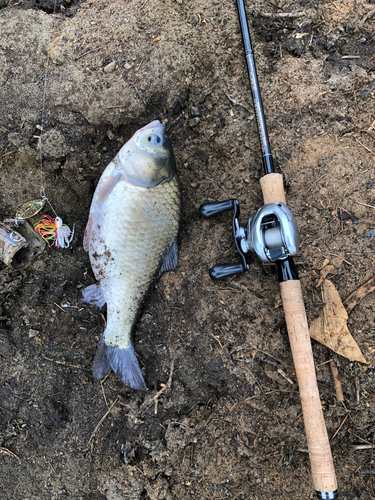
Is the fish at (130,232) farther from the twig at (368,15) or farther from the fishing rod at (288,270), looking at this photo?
the twig at (368,15)

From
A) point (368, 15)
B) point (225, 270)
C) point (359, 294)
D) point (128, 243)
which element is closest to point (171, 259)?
point (128, 243)

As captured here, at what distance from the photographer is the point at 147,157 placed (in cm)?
245

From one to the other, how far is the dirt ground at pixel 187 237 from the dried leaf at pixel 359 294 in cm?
5

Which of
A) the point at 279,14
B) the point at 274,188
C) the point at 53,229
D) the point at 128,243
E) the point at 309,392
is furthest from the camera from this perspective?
the point at 53,229

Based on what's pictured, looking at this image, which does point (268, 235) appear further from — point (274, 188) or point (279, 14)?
point (279, 14)

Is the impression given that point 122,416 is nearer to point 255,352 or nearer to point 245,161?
point 255,352

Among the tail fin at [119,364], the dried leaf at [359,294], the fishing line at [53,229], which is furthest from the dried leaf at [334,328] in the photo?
the fishing line at [53,229]

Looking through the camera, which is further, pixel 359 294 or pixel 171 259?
pixel 171 259

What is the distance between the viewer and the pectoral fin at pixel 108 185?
8.24 feet

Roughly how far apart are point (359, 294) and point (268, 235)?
2.95 feet

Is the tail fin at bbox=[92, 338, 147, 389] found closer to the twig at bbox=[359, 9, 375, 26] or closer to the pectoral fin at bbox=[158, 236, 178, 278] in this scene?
the pectoral fin at bbox=[158, 236, 178, 278]

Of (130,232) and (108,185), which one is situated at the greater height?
(108,185)

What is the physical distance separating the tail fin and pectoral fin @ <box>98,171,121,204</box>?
1.15 metres

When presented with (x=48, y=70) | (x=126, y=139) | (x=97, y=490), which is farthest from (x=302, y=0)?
(x=97, y=490)
